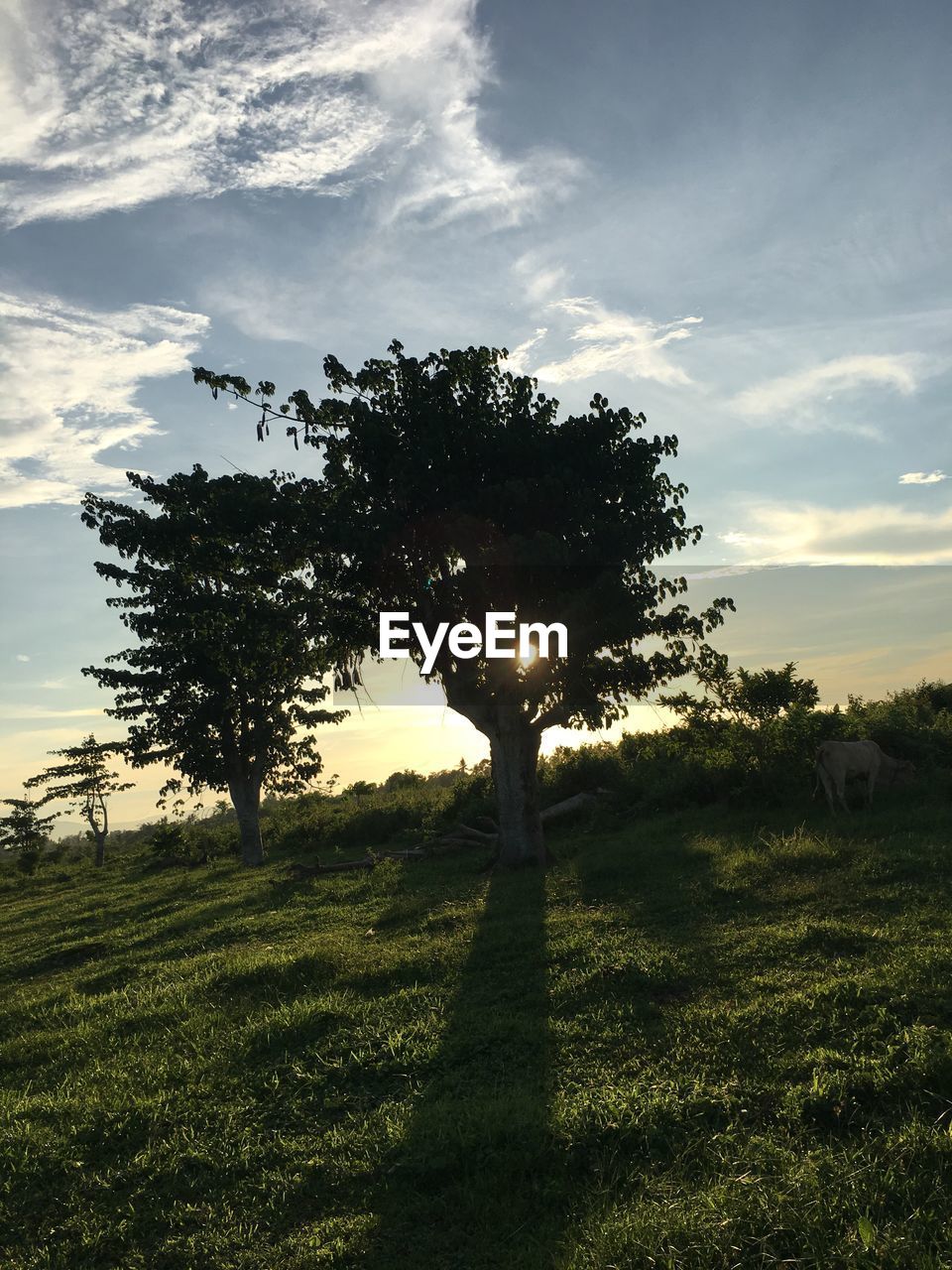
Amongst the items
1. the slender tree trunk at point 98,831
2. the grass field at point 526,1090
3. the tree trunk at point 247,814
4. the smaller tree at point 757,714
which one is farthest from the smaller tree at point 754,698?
the slender tree trunk at point 98,831

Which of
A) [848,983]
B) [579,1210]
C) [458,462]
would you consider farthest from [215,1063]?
[458,462]

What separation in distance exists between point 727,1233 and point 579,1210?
40.4 inches

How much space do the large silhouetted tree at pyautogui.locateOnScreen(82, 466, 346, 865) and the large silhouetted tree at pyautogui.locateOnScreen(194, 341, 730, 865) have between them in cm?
166

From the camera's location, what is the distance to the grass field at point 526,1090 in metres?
5.04

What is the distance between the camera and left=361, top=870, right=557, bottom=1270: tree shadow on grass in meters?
5.05

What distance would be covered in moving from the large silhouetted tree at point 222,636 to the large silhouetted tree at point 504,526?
166 centimetres

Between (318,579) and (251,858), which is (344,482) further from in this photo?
(251,858)

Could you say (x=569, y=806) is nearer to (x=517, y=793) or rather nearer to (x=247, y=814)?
(x=517, y=793)

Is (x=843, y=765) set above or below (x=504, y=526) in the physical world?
below

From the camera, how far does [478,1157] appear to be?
5.93m

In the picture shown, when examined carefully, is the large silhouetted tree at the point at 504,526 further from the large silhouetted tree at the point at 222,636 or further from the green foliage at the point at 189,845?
the green foliage at the point at 189,845

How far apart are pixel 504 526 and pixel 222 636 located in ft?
29.1

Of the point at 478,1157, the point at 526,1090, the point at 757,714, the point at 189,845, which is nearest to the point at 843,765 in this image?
the point at 757,714

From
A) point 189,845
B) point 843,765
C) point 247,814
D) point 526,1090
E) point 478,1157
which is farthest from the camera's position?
point 189,845
